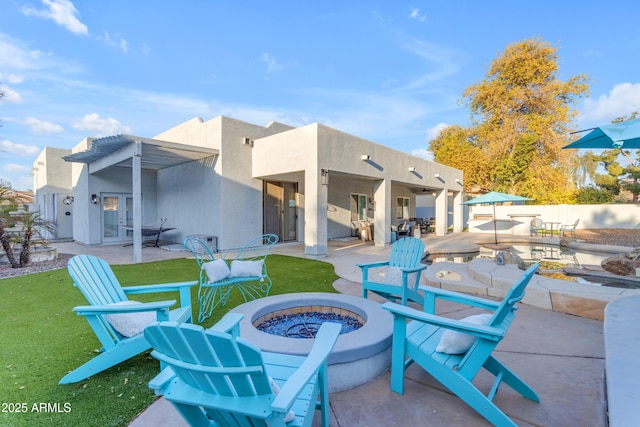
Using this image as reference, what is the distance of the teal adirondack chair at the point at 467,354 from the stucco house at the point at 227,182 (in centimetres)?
619

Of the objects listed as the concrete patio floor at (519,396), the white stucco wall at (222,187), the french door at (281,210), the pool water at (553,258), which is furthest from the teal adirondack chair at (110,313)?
the french door at (281,210)

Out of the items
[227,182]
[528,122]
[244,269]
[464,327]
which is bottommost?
[244,269]

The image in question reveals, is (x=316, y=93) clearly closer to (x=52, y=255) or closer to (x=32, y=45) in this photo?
(x=32, y=45)

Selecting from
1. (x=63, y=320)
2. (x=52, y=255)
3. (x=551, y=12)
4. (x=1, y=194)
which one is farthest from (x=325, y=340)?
(x=551, y=12)

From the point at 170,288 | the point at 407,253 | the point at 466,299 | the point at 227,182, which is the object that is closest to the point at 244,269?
the point at 170,288

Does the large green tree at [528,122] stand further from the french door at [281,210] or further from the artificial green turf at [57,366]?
the artificial green turf at [57,366]

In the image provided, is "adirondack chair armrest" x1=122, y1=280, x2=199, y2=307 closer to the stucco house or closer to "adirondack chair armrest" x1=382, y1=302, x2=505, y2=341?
"adirondack chair armrest" x1=382, y1=302, x2=505, y2=341

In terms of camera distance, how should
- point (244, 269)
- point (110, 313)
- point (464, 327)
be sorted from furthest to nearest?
point (244, 269) < point (110, 313) < point (464, 327)

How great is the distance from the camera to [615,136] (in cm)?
291

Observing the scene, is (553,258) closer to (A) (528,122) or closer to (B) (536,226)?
(B) (536,226)

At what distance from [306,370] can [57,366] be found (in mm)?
2513

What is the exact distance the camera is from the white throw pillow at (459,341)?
6.56 feet

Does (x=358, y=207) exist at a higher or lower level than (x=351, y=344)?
higher

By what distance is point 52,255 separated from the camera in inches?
323
